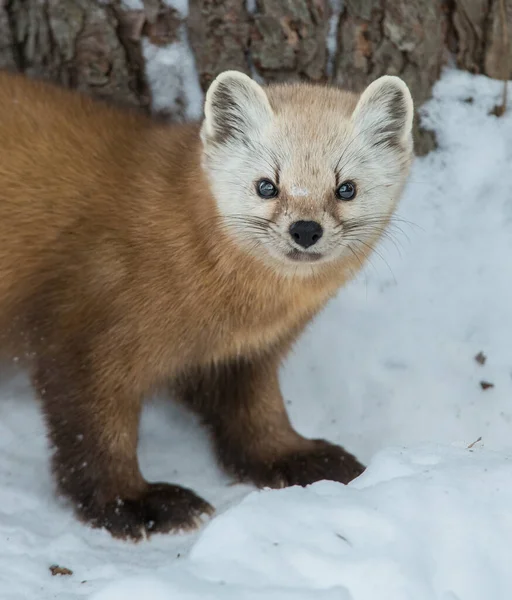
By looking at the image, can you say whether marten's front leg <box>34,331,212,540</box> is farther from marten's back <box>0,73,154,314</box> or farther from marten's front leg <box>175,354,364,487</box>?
marten's front leg <box>175,354,364,487</box>

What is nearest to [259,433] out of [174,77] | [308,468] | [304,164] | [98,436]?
[308,468]

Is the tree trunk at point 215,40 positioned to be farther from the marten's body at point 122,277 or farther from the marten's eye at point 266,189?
the marten's eye at point 266,189

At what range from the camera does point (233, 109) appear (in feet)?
12.2

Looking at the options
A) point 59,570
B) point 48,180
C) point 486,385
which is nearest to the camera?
point 59,570

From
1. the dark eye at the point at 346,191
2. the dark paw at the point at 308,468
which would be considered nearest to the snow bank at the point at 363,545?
the dark eye at the point at 346,191

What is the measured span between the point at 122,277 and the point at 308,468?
4.06 feet

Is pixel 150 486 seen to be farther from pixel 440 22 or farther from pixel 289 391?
pixel 440 22

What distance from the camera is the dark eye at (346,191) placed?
3.59 meters

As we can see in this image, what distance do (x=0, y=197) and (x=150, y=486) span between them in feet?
4.36

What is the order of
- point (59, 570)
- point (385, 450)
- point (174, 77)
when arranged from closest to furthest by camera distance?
point (59, 570)
point (385, 450)
point (174, 77)

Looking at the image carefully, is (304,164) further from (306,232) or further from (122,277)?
(122,277)

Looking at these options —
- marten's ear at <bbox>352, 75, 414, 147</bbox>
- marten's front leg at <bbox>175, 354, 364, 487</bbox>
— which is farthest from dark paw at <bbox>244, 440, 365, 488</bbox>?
marten's ear at <bbox>352, 75, 414, 147</bbox>

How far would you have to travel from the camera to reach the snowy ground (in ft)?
8.62

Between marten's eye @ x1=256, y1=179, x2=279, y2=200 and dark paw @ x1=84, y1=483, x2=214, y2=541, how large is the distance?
50.9 inches
